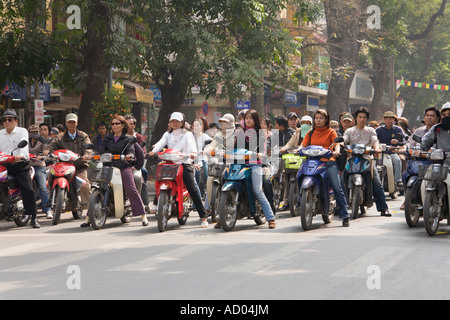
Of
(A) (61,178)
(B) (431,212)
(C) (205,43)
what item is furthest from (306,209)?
→ (C) (205,43)

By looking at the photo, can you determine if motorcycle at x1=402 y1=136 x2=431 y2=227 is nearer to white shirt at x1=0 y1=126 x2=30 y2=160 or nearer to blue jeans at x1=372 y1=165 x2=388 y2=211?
blue jeans at x1=372 y1=165 x2=388 y2=211

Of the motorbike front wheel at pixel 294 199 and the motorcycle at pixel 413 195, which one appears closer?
the motorcycle at pixel 413 195

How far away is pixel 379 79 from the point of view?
156ft

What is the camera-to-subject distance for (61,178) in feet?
42.0

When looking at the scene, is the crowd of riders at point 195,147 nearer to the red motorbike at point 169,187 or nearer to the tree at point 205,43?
the red motorbike at point 169,187

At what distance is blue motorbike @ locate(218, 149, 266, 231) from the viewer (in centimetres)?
1121

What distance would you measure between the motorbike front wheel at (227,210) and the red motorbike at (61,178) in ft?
9.92

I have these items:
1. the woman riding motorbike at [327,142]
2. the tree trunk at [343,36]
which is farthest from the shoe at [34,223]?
the tree trunk at [343,36]

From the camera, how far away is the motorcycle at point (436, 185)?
10477 millimetres

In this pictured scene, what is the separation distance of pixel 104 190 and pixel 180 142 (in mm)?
1409

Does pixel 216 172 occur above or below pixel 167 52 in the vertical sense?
below

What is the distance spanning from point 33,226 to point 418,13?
124ft
